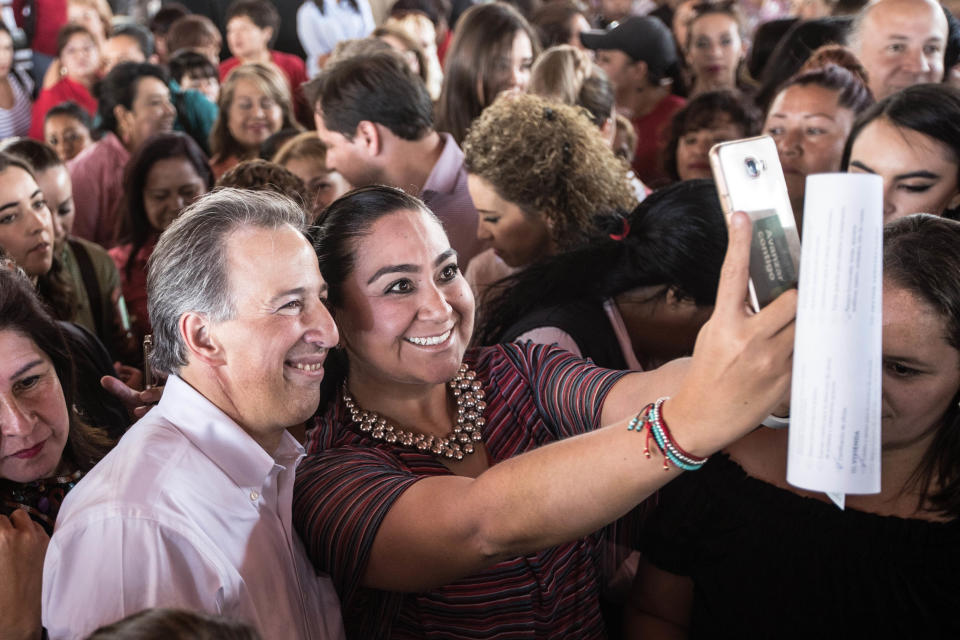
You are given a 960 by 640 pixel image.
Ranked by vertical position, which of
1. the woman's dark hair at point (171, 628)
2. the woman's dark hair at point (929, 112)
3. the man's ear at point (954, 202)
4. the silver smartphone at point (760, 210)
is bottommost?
the woman's dark hair at point (171, 628)

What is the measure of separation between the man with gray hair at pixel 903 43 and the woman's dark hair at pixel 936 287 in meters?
2.08

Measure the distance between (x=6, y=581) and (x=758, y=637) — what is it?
1141 millimetres

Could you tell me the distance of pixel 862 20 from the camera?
3588 mm

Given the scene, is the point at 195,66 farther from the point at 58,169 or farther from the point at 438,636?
the point at 438,636

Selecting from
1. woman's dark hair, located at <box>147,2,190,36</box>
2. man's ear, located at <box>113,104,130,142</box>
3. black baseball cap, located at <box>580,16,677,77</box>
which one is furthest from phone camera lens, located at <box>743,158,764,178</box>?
woman's dark hair, located at <box>147,2,190,36</box>

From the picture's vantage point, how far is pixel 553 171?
2.46 metres

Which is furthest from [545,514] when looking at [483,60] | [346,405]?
[483,60]

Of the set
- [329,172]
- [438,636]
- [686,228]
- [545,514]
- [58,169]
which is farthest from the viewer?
[329,172]

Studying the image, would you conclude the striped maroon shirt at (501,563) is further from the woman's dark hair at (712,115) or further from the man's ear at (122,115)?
the man's ear at (122,115)

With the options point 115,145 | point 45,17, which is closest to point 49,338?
point 115,145

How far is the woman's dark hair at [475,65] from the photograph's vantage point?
3889mm

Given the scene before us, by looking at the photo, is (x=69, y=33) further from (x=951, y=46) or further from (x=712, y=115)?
(x=951, y=46)

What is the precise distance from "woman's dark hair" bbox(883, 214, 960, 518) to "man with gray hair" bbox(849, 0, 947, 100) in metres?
2.08

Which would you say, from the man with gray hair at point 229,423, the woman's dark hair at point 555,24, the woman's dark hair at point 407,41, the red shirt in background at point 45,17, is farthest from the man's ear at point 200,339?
the red shirt in background at point 45,17
